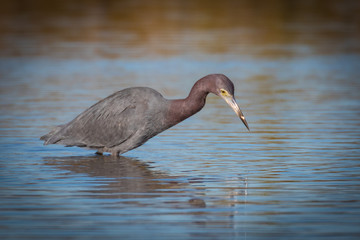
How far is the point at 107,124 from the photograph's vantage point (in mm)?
13547

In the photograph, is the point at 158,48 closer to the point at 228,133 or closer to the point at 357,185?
the point at 228,133

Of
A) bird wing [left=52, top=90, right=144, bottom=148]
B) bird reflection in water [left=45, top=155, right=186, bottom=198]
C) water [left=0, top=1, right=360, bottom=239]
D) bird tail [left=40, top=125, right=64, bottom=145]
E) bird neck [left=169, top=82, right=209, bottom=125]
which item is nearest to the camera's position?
water [left=0, top=1, right=360, bottom=239]

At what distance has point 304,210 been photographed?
10.0 meters

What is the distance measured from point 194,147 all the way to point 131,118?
1471 mm

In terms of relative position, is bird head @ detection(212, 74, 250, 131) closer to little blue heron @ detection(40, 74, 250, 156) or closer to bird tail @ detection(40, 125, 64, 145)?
little blue heron @ detection(40, 74, 250, 156)

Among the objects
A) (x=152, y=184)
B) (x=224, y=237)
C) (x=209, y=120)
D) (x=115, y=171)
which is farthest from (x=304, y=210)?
(x=209, y=120)

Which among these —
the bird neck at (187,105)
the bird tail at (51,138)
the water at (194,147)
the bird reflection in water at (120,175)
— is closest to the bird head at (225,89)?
the bird neck at (187,105)

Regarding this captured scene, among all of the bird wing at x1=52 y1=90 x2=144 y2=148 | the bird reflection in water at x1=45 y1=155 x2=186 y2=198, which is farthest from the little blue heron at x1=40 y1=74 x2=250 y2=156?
the bird reflection in water at x1=45 y1=155 x2=186 y2=198

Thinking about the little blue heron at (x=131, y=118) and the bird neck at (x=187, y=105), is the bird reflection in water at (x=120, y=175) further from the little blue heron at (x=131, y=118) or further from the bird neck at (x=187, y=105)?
the bird neck at (x=187, y=105)

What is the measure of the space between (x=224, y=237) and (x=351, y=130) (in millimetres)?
7395

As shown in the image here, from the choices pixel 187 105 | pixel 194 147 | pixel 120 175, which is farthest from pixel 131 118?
pixel 194 147

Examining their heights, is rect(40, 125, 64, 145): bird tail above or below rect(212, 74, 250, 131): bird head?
below

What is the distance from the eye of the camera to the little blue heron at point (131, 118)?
42.9 feet

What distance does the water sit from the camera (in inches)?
377
